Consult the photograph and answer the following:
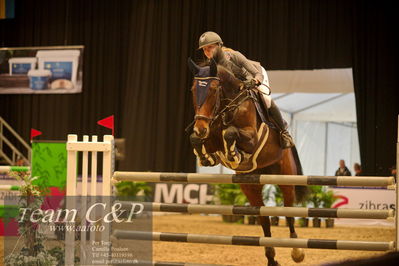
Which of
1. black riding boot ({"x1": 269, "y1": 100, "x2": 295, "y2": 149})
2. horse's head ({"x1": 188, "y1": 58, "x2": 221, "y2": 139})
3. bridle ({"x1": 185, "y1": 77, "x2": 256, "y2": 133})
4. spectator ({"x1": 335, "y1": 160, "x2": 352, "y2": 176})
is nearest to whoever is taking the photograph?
horse's head ({"x1": 188, "y1": 58, "x2": 221, "y2": 139})

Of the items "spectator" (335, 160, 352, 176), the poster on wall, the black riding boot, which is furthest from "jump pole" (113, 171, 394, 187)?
the poster on wall

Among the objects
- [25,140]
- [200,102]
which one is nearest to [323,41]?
[25,140]

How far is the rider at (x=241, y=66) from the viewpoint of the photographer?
147 inches

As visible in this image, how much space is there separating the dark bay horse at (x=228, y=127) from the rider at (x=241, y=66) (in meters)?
0.06

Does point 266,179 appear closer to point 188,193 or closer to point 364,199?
point 364,199

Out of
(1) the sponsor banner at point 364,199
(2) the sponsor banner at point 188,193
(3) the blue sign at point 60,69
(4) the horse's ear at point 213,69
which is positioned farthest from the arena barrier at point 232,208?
(3) the blue sign at point 60,69

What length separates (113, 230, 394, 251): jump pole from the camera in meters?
3.14

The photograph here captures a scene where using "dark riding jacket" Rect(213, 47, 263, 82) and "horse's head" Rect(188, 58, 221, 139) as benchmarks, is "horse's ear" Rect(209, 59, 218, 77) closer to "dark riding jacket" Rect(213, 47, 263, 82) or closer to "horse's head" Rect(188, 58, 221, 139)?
"horse's head" Rect(188, 58, 221, 139)

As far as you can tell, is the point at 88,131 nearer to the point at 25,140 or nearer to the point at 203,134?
the point at 25,140

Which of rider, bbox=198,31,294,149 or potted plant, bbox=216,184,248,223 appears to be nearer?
rider, bbox=198,31,294,149

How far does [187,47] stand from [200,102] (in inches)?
331

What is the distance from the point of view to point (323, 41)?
36.1 ft

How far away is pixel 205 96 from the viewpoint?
3.52 meters

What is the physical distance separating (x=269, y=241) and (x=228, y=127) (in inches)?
30.9
